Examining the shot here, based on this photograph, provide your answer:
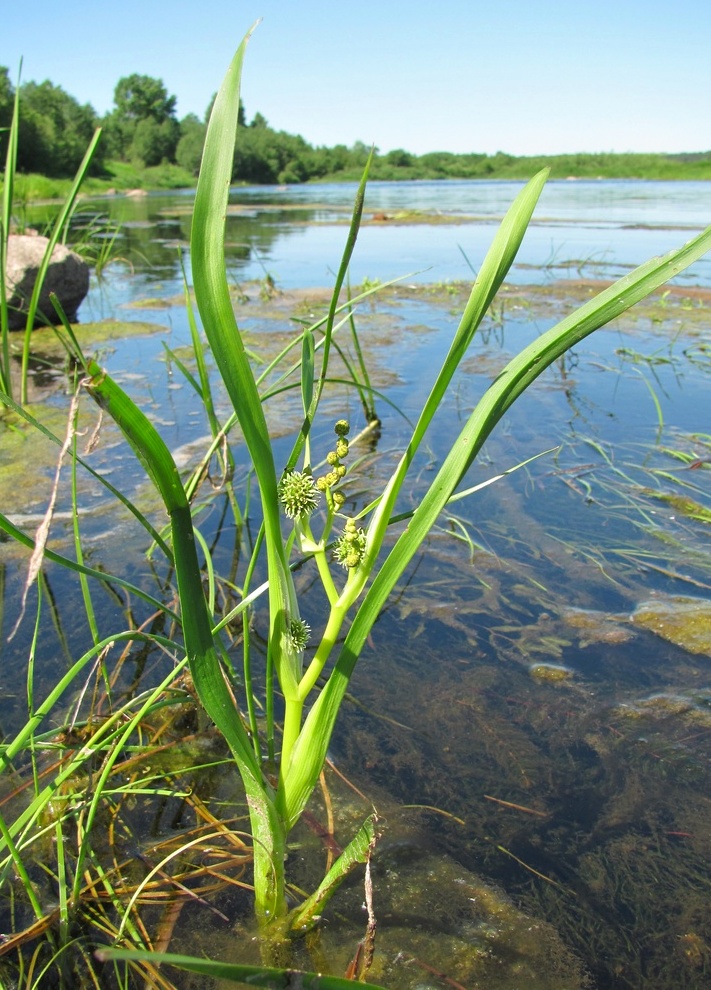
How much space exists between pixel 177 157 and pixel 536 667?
51.9m

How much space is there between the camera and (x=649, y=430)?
2.85m

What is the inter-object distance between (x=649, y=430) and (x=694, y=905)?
2202mm

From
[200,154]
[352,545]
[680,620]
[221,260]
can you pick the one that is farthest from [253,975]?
[200,154]

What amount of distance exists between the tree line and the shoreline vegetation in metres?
0.07

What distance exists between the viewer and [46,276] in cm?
482

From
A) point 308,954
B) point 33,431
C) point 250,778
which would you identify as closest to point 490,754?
point 308,954

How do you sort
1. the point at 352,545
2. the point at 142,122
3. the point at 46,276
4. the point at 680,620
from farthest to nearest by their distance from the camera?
the point at 142,122 < the point at 46,276 < the point at 680,620 < the point at 352,545

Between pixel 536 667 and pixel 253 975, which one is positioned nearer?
pixel 253 975

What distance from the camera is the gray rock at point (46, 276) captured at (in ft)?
14.8

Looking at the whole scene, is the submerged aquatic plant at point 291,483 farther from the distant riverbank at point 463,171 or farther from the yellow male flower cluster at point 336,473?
the distant riverbank at point 463,171

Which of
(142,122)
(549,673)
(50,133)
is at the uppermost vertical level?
(142,122)

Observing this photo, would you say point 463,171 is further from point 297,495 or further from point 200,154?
point 297,495

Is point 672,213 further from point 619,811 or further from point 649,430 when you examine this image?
point 619,811

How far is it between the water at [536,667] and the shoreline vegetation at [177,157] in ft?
92.8
